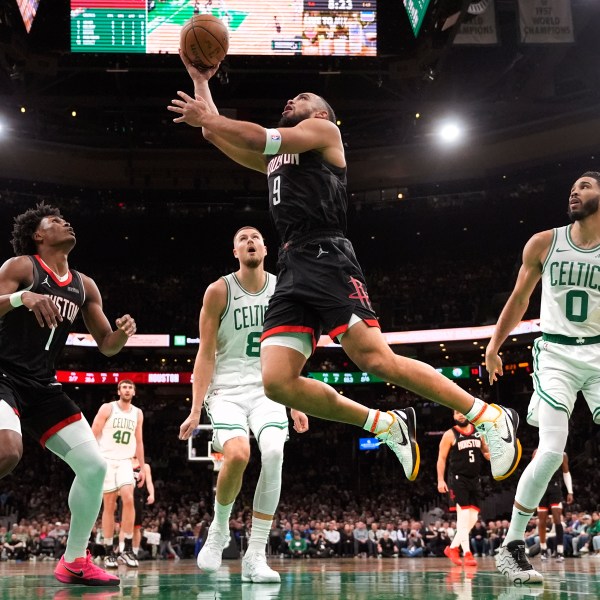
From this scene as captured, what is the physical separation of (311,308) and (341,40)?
14513 millimetres

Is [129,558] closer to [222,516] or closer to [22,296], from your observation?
[222,516]

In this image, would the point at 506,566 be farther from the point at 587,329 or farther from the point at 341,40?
the point at 341,40

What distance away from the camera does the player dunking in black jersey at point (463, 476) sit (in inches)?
434

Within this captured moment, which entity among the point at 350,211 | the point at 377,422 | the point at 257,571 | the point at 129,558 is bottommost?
the point at 129,558

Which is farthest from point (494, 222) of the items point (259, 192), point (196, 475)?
point (196, 475)

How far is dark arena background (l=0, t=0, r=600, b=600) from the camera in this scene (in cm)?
2148

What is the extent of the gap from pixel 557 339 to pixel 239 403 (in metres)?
2.56

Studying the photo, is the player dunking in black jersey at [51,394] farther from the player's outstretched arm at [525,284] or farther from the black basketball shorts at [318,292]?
the player's outstretched arm at [525,284]

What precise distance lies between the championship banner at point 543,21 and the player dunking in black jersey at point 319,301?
16.0 m

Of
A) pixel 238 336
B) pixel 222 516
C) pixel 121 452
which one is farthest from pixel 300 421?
pixel 121 452

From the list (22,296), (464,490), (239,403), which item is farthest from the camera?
(464,490)

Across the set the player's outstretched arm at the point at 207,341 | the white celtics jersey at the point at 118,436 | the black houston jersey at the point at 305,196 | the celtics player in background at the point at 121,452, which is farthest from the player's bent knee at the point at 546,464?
the white celtics jersey at the point at 118,436

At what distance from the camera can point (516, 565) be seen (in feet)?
17.5

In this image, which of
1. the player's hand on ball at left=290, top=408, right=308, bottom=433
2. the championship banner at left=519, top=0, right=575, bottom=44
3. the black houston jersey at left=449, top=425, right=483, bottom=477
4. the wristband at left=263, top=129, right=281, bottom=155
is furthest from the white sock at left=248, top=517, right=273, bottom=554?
the championship banner at left=519, top=0, right=575, bottom=44
